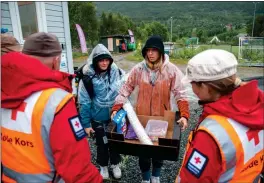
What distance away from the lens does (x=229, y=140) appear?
1106mm

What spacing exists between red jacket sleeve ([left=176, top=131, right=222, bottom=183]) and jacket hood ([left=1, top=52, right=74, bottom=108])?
79cm

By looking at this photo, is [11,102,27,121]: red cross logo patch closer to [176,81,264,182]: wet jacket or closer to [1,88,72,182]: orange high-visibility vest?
[1,88,72,182]: orange high-visibility vest

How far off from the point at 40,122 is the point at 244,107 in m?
1.02

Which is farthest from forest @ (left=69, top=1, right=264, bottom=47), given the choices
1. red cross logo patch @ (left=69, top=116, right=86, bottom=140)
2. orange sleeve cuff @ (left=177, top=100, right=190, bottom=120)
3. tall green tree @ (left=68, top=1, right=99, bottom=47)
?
red cross logo patch @ (left=69, top=116, right=86, bottom=140)

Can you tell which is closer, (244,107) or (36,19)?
(244,107)

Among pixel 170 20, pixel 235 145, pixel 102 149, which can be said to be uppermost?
pixel 170 20

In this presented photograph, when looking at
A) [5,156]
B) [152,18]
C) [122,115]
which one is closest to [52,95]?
[5,156]

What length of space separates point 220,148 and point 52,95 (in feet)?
2.82

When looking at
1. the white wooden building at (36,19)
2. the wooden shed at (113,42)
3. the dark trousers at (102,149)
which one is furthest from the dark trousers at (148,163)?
the wooden shed at (113,42)

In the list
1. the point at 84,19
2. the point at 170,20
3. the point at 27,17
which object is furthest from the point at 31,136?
the point at 170,20

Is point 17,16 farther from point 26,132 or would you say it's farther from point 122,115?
point 26,132

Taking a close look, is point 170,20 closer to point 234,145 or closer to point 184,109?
point 184,109

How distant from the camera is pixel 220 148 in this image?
1.10 m

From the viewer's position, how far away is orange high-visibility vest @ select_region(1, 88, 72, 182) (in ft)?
3.89
